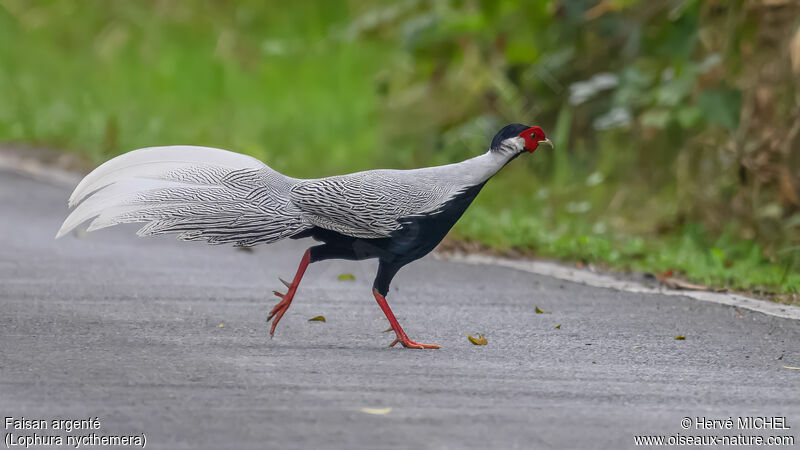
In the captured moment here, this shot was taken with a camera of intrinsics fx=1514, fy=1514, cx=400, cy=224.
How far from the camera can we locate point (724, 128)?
12.7 m

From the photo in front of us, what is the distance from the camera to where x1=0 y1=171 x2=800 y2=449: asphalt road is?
5.71m

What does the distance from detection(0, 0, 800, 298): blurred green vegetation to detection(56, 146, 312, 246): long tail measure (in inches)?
159

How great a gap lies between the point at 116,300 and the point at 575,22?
24.8 feet

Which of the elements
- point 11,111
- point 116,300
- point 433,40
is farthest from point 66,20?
point 116,300

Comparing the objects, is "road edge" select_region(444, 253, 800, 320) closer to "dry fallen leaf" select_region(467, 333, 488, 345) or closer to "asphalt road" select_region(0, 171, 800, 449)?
"asphalt road" select_region(0, 171, 800, 449)

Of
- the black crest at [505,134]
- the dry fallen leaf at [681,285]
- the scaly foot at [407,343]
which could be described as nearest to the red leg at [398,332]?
the scaly foot at [407,343]

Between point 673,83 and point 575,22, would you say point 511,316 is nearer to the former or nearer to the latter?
point 673,83

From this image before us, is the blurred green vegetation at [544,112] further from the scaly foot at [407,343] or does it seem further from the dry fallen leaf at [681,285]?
the scaly foot at [407,343]

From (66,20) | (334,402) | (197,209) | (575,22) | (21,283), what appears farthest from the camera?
(66,20)

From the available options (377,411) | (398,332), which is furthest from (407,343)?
(377,411)

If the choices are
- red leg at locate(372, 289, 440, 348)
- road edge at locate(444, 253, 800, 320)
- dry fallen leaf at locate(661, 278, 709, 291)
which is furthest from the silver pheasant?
dry fallen leaf at locate(661, 278, 709, 291)

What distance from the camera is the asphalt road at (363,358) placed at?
18.7 ft

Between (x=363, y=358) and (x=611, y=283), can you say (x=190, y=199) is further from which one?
(x=611, y=283)

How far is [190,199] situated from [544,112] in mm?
9070
